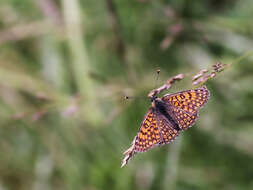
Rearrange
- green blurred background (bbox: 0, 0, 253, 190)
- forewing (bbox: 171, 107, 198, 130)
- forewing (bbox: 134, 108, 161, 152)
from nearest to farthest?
forewing (bbox: 134, 108, 161, 152), forewing (bbox: 171, 107, 198, 130), green blurred background (bbox: 0, 0, 253, 190)

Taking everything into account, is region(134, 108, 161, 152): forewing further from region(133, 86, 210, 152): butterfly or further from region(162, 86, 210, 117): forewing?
region(162, 86, 210, 117): forewing

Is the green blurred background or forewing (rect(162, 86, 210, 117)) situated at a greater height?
forewing (rect(162, 86, 210, 117))

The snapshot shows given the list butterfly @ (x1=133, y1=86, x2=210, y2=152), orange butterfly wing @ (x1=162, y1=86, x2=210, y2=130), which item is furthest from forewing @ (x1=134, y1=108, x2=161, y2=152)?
orange butterfly wing @ (x1=162, y1=86, x2=210, y2=130)

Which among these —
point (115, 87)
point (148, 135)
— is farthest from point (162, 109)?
point (115, 87)

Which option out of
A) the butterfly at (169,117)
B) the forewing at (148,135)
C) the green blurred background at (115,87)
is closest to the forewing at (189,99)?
the butterfly at (169,117)

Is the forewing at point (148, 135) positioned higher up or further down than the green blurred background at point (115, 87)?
higher up

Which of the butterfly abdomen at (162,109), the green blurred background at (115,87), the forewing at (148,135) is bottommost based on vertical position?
the green blurred background at (115,87)

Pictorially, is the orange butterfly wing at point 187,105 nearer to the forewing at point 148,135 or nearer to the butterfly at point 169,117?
the butterfly at point 169,117

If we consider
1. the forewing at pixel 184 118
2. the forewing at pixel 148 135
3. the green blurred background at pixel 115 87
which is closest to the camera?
the forewing at pixel 148 135

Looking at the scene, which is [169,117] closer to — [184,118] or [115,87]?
[184,118]
